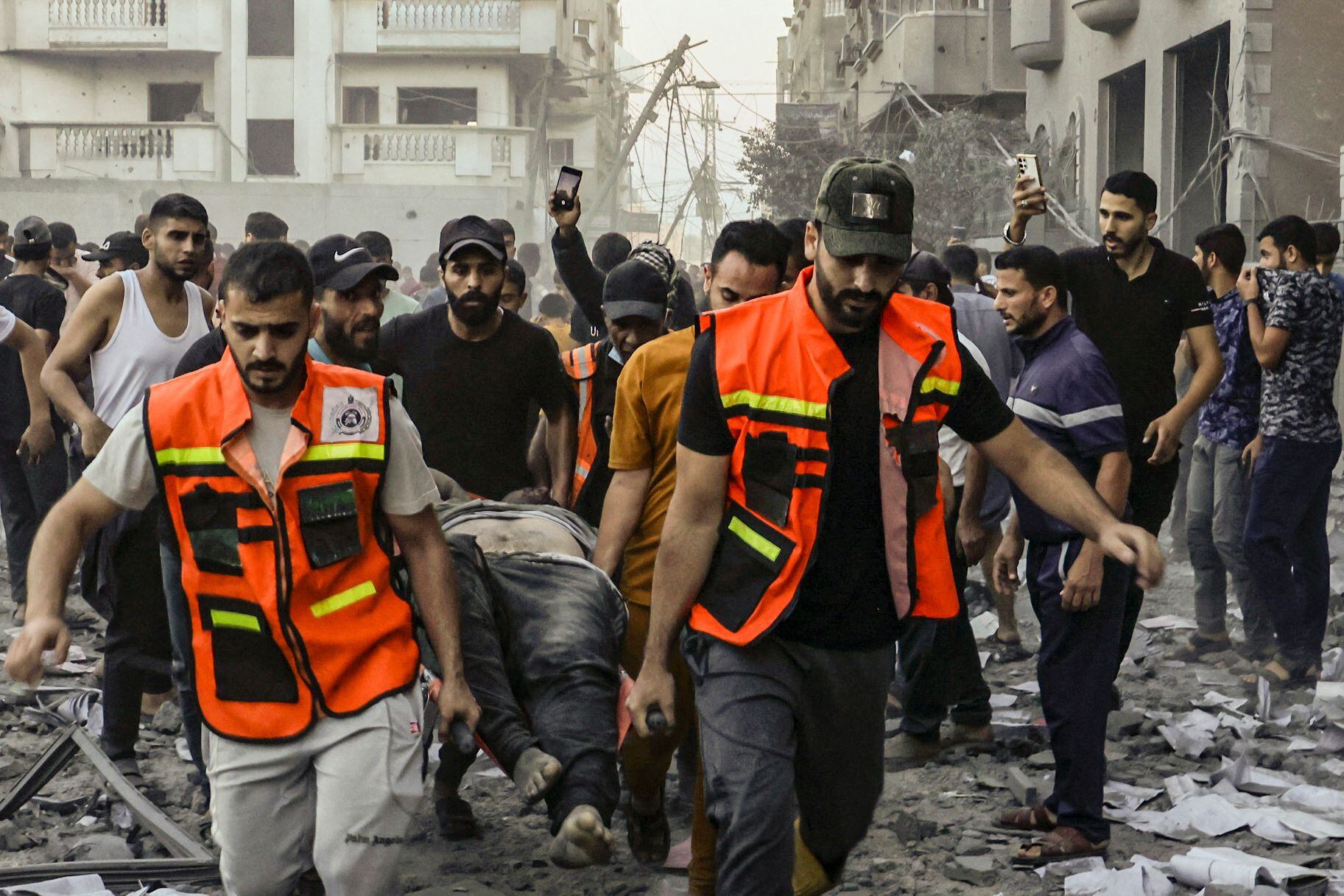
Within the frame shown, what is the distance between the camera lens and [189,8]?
120 ft

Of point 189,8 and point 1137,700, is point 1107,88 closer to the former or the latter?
point 1137,700

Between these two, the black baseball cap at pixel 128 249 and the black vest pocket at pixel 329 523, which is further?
the black baseball cap at pixel 128 249

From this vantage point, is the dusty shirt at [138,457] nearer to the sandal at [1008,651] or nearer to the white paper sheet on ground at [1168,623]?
the sandal at [1008,651]

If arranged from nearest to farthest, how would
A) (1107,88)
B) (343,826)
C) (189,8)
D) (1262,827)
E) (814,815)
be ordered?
(343,826) < (814,815) < (1262,827) < (1107,88) < (189,8)

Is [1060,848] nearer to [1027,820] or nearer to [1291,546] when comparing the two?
[1027,820]

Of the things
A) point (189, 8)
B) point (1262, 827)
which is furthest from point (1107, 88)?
point (189, 8)

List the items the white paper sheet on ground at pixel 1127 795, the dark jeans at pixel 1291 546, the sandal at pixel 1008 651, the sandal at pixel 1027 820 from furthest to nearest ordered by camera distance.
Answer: the sandal at pixel 1008 651 < the dark jeans at pixel 1291 546 < the white paper sheet on ground at pixel 1127 795 < the sandal at pixel 1027 820

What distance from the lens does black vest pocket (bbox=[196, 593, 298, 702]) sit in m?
3.46

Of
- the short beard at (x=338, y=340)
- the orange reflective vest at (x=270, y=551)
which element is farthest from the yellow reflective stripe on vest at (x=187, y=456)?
the short beard at (x=338, y=340)

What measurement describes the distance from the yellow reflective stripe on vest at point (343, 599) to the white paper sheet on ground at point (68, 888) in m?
1.37

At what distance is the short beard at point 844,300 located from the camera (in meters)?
3.46

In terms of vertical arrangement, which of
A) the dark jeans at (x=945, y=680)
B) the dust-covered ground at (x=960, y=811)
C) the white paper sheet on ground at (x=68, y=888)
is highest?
the dark jeans at (x=945, y=680)

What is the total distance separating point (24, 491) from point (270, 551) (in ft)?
20.3

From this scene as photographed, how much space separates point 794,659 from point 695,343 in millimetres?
758
